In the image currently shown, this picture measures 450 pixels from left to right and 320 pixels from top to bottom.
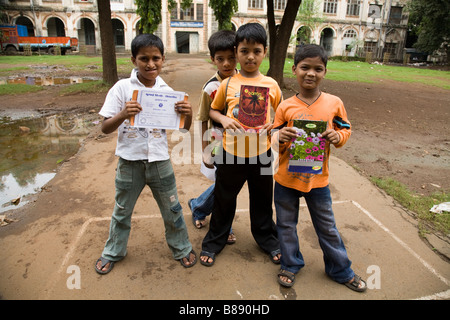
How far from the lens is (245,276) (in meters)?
2.56

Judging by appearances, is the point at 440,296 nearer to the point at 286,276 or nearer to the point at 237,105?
the point at 286,276

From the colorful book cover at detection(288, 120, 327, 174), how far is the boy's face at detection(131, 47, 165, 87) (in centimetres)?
112

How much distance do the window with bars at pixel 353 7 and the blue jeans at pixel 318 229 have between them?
4382 centimetres

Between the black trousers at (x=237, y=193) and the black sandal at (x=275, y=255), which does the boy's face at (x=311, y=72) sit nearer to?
the black trousers at (x=237, y=193)

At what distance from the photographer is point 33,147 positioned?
5797 millimetres

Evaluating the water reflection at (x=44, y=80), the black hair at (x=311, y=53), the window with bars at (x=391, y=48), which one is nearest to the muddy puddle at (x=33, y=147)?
the black hair at (x=311, y=53)

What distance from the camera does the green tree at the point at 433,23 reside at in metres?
30.1

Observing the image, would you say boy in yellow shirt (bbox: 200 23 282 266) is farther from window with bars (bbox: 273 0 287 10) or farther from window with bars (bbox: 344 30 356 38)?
window with bars (bbox: 344 30 356 38)

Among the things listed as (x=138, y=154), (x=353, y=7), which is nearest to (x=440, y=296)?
(x=138, y=154)

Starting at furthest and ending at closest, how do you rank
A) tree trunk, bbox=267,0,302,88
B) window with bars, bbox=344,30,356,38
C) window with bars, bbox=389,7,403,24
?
window with bars, bbox=344,30,356,38
window with bars, bbox=389,7,403,24
tree trunk, bbox=267,0,302,88

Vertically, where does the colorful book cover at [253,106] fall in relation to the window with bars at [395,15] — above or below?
below

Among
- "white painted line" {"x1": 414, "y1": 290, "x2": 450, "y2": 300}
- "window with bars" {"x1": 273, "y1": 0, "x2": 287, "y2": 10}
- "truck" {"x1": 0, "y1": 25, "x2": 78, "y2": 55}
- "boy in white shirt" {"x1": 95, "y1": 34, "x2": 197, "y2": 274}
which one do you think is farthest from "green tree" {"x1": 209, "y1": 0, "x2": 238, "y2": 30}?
"window with bars" {"x1": 273, "y1": 0, "x2": 287, "y2": 10}

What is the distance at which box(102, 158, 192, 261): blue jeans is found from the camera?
2430 mm
